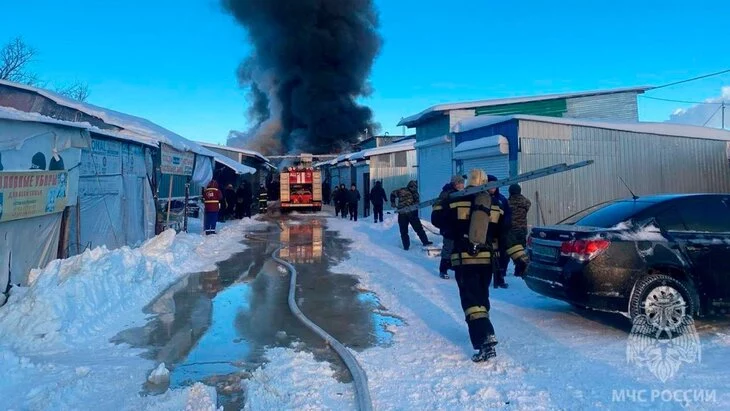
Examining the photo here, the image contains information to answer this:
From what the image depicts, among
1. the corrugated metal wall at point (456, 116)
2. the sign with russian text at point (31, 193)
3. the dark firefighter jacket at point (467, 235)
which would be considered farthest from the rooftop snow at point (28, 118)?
the corrugated metal wall at point (456, 116)

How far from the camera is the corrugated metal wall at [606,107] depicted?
847 inches

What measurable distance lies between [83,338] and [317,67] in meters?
44.8

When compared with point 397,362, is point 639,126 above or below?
above

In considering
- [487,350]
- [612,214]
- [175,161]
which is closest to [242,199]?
[175,161]

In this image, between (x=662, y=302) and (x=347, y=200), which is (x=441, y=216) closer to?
(x=662, y=302)

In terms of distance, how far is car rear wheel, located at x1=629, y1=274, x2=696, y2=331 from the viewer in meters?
5.94

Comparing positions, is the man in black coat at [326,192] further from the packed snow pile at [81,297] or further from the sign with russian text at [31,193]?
the sign with russian text at [31,193]

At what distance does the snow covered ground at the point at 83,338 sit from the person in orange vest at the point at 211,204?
6446mm

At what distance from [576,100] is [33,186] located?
1897cm

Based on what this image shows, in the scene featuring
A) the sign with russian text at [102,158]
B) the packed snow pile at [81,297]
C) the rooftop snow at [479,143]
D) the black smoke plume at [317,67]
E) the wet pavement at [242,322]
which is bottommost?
the wet pavement at [242,322]

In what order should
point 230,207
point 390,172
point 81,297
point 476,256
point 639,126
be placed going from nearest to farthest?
point 476,256 → point 81,297 → point 639,126 → point 230,207 → point 390,172

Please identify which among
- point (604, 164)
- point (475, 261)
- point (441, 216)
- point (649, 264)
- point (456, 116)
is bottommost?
point (649, 264)

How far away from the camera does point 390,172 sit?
27938mm

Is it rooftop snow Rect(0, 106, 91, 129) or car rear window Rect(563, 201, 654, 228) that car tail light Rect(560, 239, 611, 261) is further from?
rooftop snow Rect(0, 106, 91, 129)
